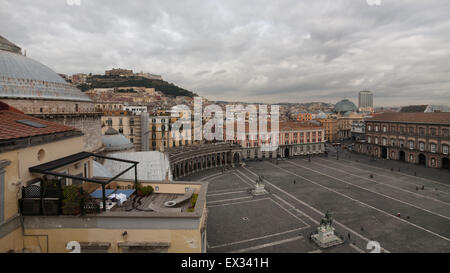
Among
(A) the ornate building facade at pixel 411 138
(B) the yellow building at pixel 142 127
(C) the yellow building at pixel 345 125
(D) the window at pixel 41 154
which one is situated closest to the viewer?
(D) the window at pixel 41 154

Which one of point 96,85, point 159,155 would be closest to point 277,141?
point 159,155

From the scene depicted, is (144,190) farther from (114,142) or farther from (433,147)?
(433,147)

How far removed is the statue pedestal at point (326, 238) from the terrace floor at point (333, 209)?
1.82ft

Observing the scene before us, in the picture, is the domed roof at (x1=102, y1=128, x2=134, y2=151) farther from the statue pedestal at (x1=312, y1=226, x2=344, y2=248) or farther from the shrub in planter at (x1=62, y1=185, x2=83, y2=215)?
the shrub in planter at (x1=62, y1=185, x2=83, y2=215)

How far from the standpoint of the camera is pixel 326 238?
23.8 metres

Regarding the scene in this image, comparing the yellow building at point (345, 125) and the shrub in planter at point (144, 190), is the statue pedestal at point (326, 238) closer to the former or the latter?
the shrub in planter at point (144, 190)

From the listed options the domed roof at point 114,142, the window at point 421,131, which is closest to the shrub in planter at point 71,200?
the domed roof at point 114,142

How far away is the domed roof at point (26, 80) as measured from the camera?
24.0 m

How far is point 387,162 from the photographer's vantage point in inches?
2638

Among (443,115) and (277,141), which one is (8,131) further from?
(443,115)

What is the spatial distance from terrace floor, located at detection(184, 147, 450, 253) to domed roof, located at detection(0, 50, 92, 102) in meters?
23.5

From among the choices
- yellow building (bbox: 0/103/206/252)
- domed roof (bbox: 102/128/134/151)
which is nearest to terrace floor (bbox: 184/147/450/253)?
domed roof (bbox: 102/128/134/151)

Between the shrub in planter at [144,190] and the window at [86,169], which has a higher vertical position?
the window at [86,169]
